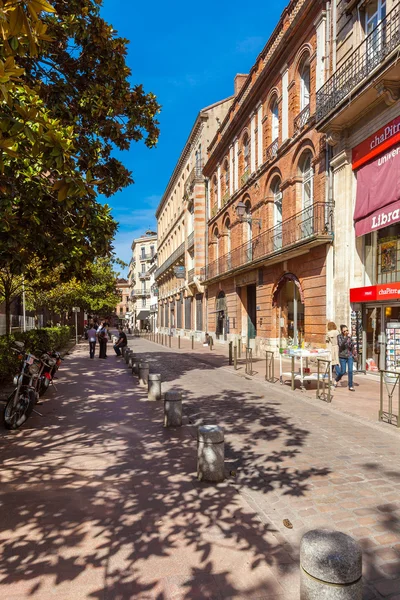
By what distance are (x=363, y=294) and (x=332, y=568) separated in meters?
11.1

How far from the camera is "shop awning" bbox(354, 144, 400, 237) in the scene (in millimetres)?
11016

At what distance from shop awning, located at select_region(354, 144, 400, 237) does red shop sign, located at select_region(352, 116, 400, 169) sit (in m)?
0.16

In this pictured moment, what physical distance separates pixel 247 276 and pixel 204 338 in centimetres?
1005

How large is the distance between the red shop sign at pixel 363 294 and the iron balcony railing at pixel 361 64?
5577 millimetres

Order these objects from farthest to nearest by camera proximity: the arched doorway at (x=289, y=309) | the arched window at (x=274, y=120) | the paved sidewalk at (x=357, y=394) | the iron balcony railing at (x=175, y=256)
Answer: the iron balcony railing at (x=175, y=256) < the arched window at (x=274, y=120) < the arched doorway at (x=289, y=309) < the paved sidewalk at (x=357, y=394)

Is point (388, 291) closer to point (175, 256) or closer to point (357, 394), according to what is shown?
point (357, 394)

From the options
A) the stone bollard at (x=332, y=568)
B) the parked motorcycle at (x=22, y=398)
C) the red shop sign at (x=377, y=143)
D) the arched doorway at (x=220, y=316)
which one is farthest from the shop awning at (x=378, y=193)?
the arched doorway at (x=220, y=316)

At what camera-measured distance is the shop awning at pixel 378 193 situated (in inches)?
434

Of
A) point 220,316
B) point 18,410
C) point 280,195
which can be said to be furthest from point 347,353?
point 220,316

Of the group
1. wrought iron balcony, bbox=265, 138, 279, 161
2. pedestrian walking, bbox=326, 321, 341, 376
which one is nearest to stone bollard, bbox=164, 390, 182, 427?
pedestrian walking, bbox=326, 321, 341, 376

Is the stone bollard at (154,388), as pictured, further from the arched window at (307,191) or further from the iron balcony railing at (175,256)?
the iron balcony railing at (175,256)

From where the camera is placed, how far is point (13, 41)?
3.15 m

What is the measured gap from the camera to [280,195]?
19.0 m

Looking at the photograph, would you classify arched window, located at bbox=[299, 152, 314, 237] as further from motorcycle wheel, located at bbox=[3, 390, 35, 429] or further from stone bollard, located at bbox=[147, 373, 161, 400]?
motorcycle wheel, located at bbox=[3, 390, 35, 429]
